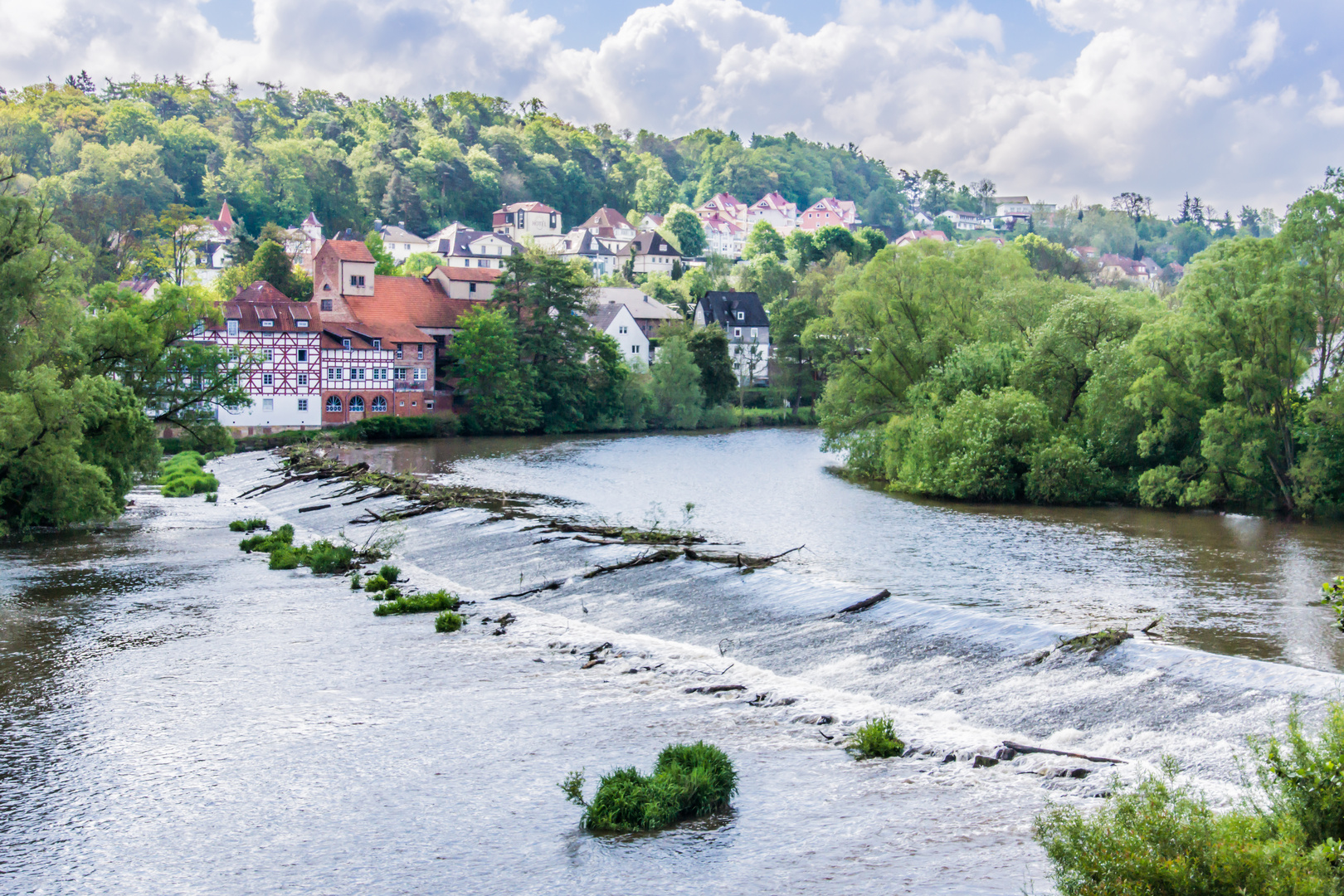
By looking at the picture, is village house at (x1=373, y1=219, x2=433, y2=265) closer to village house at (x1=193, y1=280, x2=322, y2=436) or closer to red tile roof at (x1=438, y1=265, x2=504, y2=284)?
red tile roof at (x1=438, y1=265, x2=504, y2=284)

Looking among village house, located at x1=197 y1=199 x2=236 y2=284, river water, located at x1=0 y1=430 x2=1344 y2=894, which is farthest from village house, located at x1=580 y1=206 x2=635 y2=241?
river water, located at x1=0 y1=430 x2=1344 y2=894

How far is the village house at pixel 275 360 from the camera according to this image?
64.9 meters

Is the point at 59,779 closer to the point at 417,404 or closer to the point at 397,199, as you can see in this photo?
the point at 417,404

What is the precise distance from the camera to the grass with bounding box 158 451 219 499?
135 feet

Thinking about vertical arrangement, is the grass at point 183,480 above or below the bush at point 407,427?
below

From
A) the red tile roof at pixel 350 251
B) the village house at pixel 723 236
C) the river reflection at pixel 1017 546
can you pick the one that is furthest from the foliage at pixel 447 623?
the village house at pixel 723 236

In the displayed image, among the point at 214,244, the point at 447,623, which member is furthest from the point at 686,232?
the point at 447,623

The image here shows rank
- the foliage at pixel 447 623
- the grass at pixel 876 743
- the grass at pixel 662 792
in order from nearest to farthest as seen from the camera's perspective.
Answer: the grass at pixel 662 792
the grass at pixel 876 743
the foliage at pixel 447 623

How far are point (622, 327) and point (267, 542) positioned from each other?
63.5 meters

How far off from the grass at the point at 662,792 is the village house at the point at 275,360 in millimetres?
Answer: 57486

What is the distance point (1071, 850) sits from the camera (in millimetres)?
7586

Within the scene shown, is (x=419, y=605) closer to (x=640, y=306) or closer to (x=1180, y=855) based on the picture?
(x=1180, y=855)

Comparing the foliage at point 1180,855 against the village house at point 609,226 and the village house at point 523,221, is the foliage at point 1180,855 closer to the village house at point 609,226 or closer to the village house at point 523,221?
the village house at point 609,226

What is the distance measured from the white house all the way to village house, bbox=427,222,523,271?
47943 millimetres
